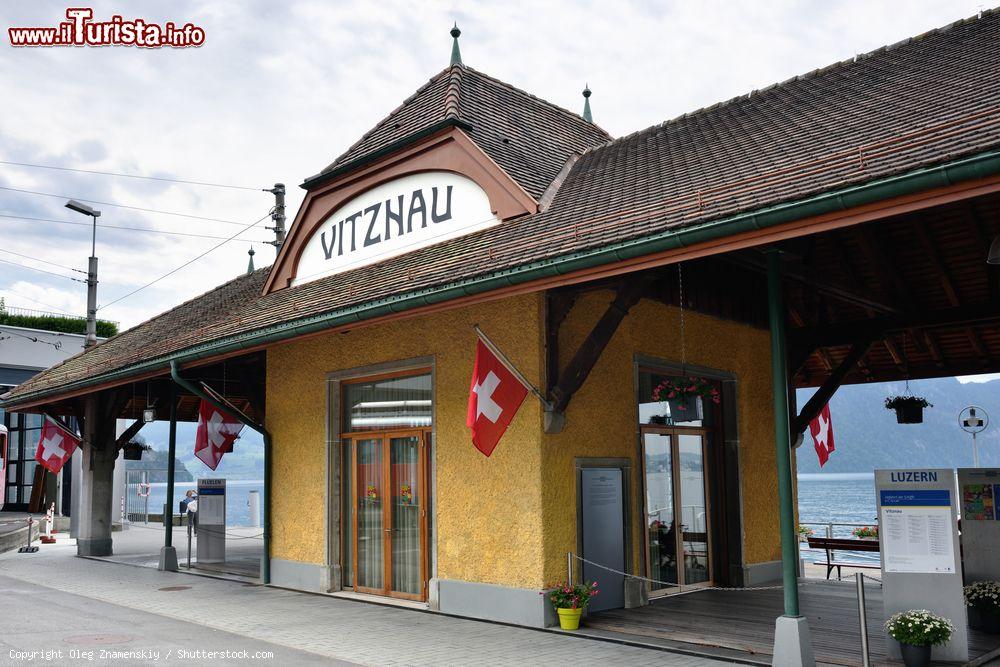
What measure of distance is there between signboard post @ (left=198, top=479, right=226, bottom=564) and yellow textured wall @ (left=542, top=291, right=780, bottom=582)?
375 inches

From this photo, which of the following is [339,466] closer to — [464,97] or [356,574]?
[356,574]

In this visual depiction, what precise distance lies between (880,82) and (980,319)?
3.20 meters

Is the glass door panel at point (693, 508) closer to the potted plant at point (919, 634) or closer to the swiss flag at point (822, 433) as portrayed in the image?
the swiss flag at point (822, 433)

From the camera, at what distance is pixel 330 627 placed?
32.0 ft

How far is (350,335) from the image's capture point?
12562mm

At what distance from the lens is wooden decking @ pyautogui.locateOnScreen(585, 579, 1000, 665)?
8.23 metres

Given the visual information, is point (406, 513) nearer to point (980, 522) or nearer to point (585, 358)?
point (585, 358)

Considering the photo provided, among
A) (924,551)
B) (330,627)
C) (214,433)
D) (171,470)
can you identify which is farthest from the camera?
(214,433)

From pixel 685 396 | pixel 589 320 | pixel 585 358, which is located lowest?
pixel 685 396

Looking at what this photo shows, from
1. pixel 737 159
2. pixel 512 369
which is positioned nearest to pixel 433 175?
pixel 512 369

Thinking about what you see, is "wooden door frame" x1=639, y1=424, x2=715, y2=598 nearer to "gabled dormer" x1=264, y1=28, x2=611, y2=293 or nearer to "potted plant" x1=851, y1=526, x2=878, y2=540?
"gabled dormer" x1=264, y1=28, x2=611, y2=293

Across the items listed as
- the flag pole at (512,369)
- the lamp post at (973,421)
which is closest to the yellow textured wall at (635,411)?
the flag pole at (512,369)

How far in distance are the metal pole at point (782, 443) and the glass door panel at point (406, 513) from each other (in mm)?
5206

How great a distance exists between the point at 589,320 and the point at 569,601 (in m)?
3.22
